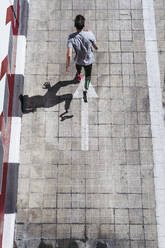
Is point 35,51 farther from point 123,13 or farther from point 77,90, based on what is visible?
point 123,13

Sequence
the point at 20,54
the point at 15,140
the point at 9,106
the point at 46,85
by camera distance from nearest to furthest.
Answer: the point at 15,140, the point at 9,106, the point at 46,85, the point at 20,54

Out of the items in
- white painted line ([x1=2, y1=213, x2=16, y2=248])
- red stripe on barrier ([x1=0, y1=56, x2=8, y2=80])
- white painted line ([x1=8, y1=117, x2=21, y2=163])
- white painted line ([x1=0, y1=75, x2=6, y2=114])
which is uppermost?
red stripe on barrier ([x1=0, y1=56, x2=8, y2=80])

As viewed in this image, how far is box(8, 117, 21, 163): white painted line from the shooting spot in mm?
7039

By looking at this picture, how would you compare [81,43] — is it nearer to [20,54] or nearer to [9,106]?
[20,54]

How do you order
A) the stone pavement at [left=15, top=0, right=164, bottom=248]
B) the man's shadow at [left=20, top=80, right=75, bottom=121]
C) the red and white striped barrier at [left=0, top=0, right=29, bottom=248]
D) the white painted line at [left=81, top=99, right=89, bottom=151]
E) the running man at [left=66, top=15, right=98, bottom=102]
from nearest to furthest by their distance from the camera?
the running man at [left=66, top=15, right=98, bottom=102]
the red and white striped barrier at [left=0, top=0, right=29, bottom=248]
the stone pavement at [left=15, top=0, right=164, bottom=248]
the white painted line at [left=81, top=99, right=89, bottom=151]
the man's shadow at [left=20, top=80, right=75, bottom=121]

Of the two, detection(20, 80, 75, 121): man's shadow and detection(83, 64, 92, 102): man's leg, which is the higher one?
detection(83, 64, 92, 102): man's leg

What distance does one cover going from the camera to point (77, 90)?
299 inches

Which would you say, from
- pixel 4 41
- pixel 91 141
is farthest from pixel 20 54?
pixel 91 141

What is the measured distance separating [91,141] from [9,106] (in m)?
2.52

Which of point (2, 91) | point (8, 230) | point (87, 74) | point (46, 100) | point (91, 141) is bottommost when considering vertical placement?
point (8, 230)

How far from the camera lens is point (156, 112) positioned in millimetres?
7383

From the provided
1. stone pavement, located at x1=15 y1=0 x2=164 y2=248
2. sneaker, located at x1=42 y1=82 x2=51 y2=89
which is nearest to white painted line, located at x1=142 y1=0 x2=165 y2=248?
stone pavement, located at x1=15 y1=0 x2=164 y2=248

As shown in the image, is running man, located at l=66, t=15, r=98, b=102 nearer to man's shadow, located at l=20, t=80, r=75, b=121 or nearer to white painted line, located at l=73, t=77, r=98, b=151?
white painted line, located at l=73, t=77, r=98, b=151

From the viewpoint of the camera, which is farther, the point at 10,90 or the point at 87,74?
the point at 10,90
